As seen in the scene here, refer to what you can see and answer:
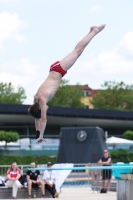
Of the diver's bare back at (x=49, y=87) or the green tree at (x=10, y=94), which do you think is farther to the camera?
the green tree at (x=10, y=94)

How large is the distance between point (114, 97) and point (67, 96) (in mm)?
8027

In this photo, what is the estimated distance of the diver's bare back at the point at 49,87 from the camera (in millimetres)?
11195

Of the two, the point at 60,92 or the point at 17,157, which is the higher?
the point at 60,92

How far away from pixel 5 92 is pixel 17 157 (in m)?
45.3

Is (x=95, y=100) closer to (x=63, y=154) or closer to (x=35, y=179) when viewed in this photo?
(x=63, y=154)

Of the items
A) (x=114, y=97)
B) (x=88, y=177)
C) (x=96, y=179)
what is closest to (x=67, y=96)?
(x=114, y=97)

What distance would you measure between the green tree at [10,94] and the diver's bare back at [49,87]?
2752 inches

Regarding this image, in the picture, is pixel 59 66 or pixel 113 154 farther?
pixel 113 154

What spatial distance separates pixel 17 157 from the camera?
3944 cm

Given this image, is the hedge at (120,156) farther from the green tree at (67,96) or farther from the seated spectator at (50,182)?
the green tree at (67,96)

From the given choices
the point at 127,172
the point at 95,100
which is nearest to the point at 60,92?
the point at 95,100

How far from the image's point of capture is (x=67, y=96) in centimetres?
8506

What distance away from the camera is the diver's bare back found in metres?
11.2

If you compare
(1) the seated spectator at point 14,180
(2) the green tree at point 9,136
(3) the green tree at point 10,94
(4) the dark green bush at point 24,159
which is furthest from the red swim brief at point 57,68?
(3) the green tree at point 10,94
